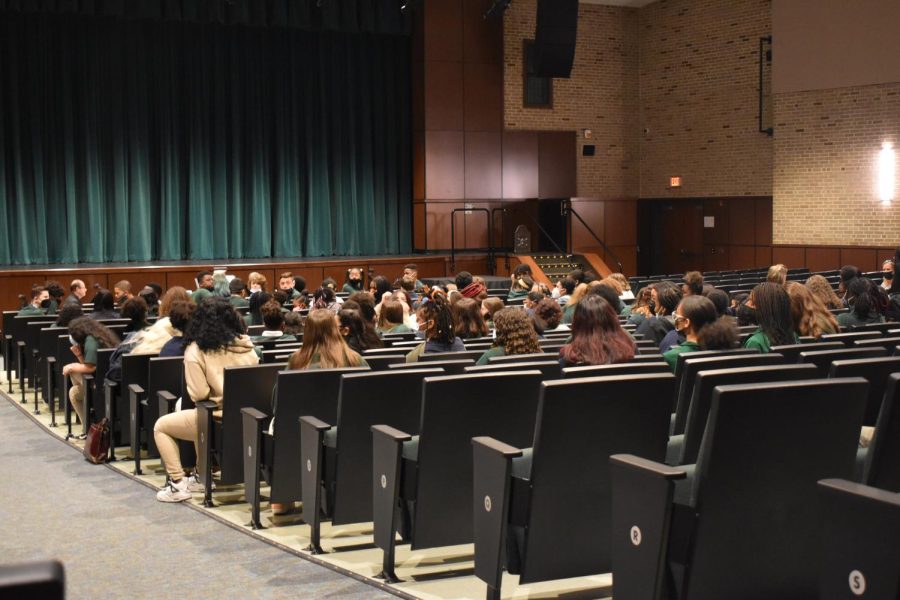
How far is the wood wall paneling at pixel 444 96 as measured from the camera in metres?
20.6

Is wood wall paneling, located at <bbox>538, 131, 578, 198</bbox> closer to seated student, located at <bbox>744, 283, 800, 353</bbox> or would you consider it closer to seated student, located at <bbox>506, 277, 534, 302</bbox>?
seated student, located at <bbox>506, 277, 534, 302</bbox>

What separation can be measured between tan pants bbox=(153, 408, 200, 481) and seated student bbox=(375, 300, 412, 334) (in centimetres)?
233

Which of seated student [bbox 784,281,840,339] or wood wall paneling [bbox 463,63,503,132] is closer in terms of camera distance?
seated student [bbox 784,281,840,339]

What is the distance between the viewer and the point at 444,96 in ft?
68.0

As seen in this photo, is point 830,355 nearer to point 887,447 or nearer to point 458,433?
point 887,447

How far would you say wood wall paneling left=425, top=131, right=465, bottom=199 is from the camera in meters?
20.7

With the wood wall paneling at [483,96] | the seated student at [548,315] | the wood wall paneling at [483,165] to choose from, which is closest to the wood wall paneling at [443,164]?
the wood wall paneling at [483,165]

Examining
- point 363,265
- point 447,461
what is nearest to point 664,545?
point 447,461

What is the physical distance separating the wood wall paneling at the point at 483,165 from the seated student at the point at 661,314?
523 inches

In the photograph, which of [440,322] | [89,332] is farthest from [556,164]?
[440,322]

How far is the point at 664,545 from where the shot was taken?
3.22 meters

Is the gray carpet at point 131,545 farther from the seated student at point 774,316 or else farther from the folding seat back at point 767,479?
the seated student at point 774,316

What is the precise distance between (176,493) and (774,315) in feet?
12.0

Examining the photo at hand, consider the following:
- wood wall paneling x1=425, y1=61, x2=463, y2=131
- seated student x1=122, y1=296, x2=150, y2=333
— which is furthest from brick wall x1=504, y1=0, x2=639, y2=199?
seated student x1=122, y1=296, x2=150, y2=333
